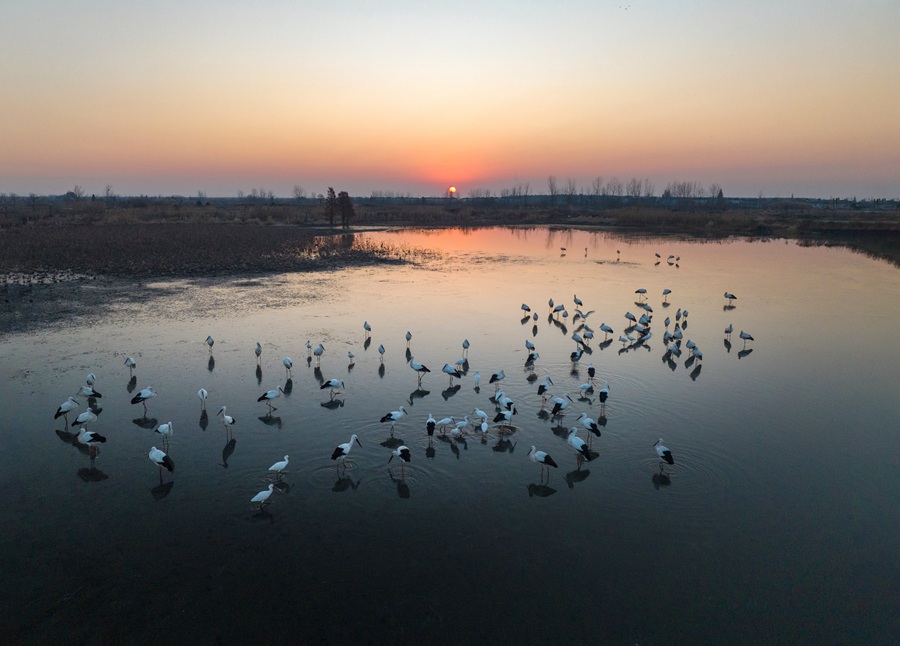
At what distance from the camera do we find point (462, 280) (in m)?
33.6

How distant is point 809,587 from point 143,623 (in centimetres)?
922

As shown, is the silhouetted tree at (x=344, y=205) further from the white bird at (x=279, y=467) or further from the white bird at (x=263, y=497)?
the white bird at (x=263, y=497)

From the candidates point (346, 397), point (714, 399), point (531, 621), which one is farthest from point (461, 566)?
point (714, 399)

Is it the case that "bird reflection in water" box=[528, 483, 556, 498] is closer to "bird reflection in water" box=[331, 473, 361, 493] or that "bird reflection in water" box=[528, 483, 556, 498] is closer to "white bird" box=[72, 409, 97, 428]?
"bird reflection in water" box=[331, 473, 361, 493]

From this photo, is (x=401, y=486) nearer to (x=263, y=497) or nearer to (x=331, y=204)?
(x=263, y=497)

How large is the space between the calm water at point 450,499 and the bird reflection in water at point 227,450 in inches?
3.2

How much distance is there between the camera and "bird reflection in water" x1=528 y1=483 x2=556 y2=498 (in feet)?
33.1

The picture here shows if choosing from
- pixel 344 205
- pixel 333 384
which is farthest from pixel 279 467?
pixel 344 205

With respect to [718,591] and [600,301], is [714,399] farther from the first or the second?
[600,301]

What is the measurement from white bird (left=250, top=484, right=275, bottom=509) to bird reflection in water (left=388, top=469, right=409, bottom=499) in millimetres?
2261

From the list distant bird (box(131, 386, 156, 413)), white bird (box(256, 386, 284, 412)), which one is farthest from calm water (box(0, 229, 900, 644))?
distant bird (box(131, 386, 156, 413))

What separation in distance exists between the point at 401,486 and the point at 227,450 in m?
3.96

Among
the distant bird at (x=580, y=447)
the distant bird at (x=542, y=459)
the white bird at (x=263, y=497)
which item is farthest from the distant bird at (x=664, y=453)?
the white bird at (x=263, y=497)

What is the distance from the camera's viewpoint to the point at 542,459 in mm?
10508
